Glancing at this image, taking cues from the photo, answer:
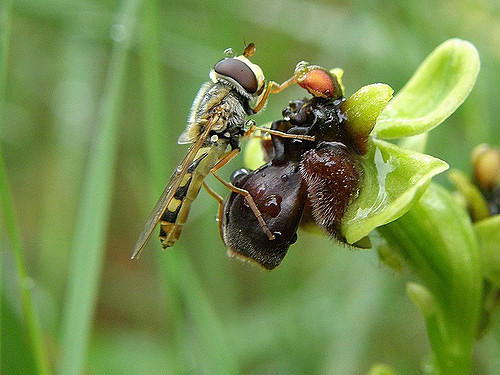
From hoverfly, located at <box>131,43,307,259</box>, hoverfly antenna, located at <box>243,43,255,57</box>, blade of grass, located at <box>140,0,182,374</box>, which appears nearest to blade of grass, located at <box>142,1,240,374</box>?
blade of grass, located at <box>140,0,182,374</box>

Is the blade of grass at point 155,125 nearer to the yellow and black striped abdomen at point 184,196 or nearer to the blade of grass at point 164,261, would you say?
the blade of grass at point 164,261

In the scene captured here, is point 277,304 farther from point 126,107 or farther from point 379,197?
point 126,107

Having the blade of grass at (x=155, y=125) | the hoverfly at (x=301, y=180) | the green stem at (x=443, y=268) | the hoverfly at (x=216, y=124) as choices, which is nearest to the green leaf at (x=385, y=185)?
the hoverfly at (x=301, y=180)

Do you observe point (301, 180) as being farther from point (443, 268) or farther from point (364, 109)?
point (443, 268)

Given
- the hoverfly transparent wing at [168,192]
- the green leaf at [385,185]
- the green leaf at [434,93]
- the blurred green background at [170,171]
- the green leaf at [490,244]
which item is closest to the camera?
the green leaf at [385,185]

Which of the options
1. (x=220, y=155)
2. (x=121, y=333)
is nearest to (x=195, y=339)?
(x=121, y=333)

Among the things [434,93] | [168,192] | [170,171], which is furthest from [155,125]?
[170,171]

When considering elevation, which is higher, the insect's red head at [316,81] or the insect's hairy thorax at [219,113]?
the insect's red head at [316,81]
